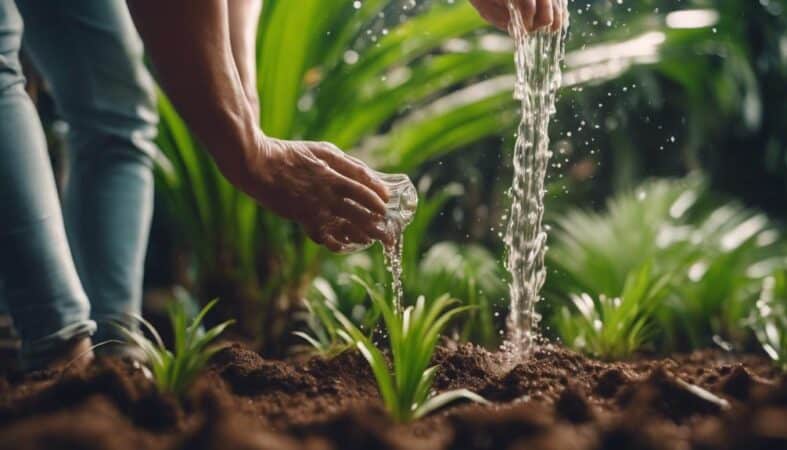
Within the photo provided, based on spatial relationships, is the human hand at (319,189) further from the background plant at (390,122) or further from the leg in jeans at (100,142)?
the background plant at (390,122)

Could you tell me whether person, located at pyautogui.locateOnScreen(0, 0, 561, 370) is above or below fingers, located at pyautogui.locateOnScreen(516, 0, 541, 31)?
below

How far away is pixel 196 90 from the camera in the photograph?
932 mm

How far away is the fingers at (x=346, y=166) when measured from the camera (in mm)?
1053

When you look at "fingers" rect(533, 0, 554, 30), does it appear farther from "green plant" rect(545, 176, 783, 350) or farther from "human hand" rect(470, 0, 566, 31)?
"green plant" rect(545, 176, 783, 350)

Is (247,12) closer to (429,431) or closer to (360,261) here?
(429,431)

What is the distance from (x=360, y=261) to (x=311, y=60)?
21.4 inches

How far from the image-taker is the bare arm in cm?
91

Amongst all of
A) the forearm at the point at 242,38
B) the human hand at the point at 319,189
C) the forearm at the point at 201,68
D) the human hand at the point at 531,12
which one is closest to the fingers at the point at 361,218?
the human hand at the point at 319,189

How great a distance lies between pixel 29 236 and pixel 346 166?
0.43 m

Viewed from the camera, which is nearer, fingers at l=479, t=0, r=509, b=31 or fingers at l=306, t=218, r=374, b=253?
fingers at l=306, t=218, r=374, b=253

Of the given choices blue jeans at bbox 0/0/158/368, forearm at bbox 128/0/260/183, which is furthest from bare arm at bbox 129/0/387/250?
blue jeans at bbox 0/0/158/368

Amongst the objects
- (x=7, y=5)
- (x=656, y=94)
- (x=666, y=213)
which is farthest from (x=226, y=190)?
(x=656, y=94)

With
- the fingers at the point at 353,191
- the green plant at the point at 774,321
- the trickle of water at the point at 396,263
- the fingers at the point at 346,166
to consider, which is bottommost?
the green plant at the point at 774,321

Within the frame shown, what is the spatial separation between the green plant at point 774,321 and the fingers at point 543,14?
0.67 metres
